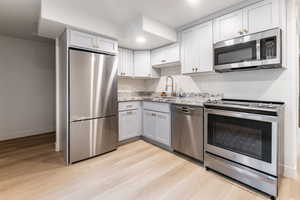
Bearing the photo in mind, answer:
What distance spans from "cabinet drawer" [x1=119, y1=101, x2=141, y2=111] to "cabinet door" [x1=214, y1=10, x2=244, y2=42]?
6.61ft

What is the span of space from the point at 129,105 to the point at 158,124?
77cm

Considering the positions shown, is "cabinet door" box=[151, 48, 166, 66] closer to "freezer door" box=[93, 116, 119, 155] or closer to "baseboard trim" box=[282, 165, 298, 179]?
"freezer door" box=[93, 116, 119, 155]

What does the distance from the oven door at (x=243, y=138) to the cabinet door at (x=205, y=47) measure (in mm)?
917

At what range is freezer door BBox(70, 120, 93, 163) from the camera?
2338 millimetres

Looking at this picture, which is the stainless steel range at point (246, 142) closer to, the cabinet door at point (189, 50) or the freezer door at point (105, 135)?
the cabinet door at point (189, 50)

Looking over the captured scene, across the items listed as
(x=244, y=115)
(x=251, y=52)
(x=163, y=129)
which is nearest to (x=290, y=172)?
(x=244, y=115)

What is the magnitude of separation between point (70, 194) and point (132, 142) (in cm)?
173

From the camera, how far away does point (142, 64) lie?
376 cm

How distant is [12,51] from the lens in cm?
353

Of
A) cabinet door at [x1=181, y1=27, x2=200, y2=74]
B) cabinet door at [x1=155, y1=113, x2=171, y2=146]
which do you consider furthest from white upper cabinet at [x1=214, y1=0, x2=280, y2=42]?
cabinet door at [x1=155, y1=113, x2=171, y2=146]

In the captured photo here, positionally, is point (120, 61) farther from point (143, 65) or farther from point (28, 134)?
point (28, 134)

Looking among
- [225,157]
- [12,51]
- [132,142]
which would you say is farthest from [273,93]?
[12,51]

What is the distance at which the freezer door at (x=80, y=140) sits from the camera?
2.34 meters

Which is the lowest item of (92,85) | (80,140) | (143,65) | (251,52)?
(80,140)
